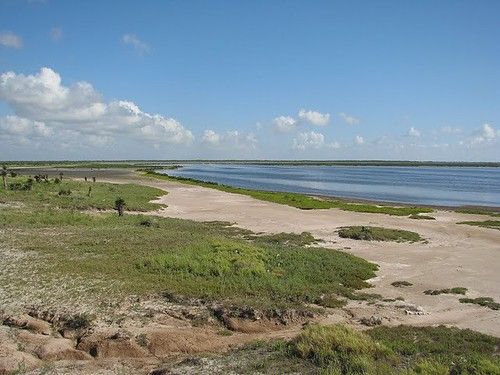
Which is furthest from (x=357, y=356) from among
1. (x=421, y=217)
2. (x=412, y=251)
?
(x=421, y=217)

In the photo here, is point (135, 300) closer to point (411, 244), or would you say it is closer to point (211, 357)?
point (211, 357)

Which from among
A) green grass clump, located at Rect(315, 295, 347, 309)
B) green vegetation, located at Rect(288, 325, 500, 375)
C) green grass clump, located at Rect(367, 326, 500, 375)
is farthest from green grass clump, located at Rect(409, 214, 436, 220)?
green vegetation, located at Rect(288, 325, 500, 375)

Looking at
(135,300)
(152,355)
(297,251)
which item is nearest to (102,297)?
(135,300)

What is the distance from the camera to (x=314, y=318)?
641 inches

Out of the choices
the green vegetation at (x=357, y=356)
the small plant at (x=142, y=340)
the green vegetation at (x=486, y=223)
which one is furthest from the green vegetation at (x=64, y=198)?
the green vegetation at (x=357, y=356)

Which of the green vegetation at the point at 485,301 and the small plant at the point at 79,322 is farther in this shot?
the green vegetation at the point at 485,301

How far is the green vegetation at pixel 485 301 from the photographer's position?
1842cm

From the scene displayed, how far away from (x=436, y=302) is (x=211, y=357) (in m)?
10.6

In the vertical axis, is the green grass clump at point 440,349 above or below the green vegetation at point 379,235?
above

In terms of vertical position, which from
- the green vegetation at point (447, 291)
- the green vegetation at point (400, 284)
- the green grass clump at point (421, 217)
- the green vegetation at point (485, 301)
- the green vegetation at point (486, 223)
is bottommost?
the green grass clump at point (421, 217)

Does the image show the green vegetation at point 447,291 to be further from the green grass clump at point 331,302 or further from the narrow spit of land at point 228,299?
the green grass clump at point 331,302

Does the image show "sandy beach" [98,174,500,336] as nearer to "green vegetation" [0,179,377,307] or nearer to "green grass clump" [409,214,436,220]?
"green grass clump" [409,214,436,220]

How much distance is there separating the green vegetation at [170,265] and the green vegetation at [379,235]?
3.95 meters

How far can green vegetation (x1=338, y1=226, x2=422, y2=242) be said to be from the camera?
34094 mm
